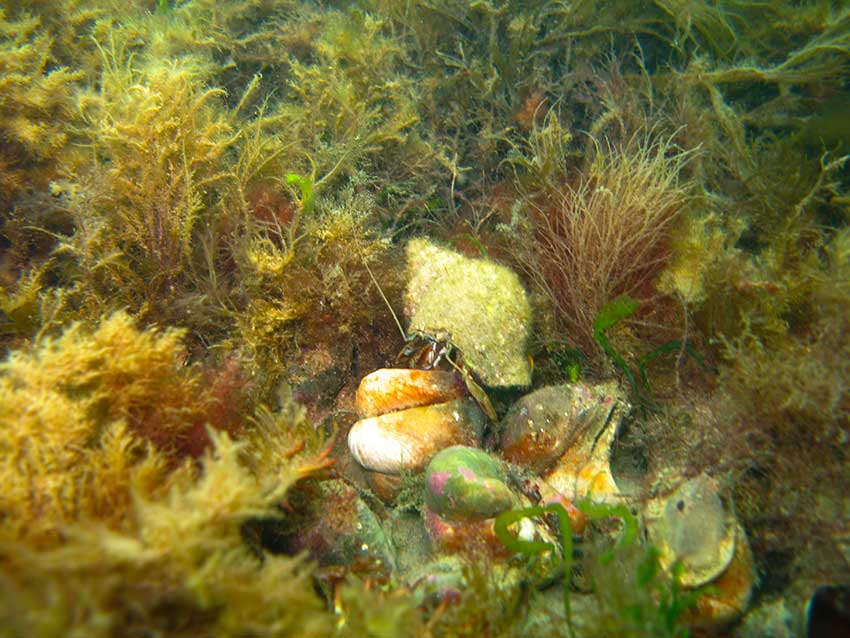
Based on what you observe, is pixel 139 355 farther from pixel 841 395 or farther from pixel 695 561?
pixel 841 395

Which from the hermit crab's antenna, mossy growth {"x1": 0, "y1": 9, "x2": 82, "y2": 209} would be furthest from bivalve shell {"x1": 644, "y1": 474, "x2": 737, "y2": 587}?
mossy growth {"x1": 0, "y1": 9, "x2": 82, "y2": 209}

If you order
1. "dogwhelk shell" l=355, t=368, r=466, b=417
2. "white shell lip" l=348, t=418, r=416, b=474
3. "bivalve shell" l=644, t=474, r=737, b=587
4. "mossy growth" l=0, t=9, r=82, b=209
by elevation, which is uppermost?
"mossy growth" l=0, t=9, r=82, b=209

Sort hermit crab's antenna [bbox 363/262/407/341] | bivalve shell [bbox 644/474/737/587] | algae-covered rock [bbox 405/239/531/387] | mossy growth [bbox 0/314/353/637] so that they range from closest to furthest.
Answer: mossy growth [bbox 0/314/353/637]
bivalve shell [bbox 644/474/737/587]
algae-covered rock [bbox 405/239/531/387]
hermit crab's antenna [bbox 363/262/407/341]

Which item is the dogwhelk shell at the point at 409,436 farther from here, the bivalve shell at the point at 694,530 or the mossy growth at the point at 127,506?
the bivalve shell at the point at 694,530

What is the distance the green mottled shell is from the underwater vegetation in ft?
0.88

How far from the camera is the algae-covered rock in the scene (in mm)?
3000

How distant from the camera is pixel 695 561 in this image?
2207mm

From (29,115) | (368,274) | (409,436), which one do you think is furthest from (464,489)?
(29,115)

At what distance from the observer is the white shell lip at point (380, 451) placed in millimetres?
2715

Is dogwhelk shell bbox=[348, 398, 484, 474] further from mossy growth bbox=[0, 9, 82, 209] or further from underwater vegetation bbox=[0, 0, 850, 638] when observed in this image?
mossy growth bbox=[0, 9, 82, 209]

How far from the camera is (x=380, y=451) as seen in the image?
271cm

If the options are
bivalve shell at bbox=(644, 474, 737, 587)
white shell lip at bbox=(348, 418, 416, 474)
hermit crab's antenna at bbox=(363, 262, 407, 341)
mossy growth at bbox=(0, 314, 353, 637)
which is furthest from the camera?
hermit crab's antenna at bbox=(363, 262, 407, 341)

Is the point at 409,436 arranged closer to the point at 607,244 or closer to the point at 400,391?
the point at 400,391

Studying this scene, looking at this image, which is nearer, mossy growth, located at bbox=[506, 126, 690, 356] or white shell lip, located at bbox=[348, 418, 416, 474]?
white shell lip, located at bbox=[348, 418, 416, 474]
